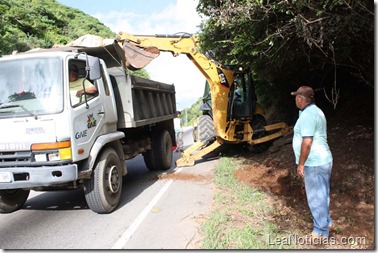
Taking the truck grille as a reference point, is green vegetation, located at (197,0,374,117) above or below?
above

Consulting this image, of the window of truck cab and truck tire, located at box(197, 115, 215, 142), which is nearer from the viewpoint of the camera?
the window of truck cab

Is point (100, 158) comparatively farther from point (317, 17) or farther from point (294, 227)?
point (317, 17)

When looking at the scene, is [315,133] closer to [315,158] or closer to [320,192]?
[315,158]

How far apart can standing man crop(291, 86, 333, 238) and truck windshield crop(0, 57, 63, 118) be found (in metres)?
3.08

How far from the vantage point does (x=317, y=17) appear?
4078 millimetres

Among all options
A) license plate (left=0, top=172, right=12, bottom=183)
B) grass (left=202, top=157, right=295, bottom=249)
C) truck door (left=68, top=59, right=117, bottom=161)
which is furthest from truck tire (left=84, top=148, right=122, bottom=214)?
grass (left=202, top=157, right=295, bottom=249)

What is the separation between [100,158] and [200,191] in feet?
6.74

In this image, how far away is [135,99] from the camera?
633 centimetres

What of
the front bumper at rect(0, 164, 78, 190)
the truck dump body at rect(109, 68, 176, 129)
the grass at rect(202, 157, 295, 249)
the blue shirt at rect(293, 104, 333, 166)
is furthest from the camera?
the truck dump body at rect(109, 68, 176, 129)

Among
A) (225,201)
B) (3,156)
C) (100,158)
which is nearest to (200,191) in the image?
(225,201)

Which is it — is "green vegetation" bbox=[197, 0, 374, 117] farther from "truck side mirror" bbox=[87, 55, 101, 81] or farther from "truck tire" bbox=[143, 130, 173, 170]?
"truck tire" bbox=[143, 130, 173, 170]

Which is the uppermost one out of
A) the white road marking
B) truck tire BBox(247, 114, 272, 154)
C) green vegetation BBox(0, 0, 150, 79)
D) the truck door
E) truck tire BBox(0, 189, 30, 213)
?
green vegetation BBox(0, 0, 150, 79)

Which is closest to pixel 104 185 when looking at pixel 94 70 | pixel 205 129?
pixel 94 70

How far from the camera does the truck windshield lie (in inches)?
172
